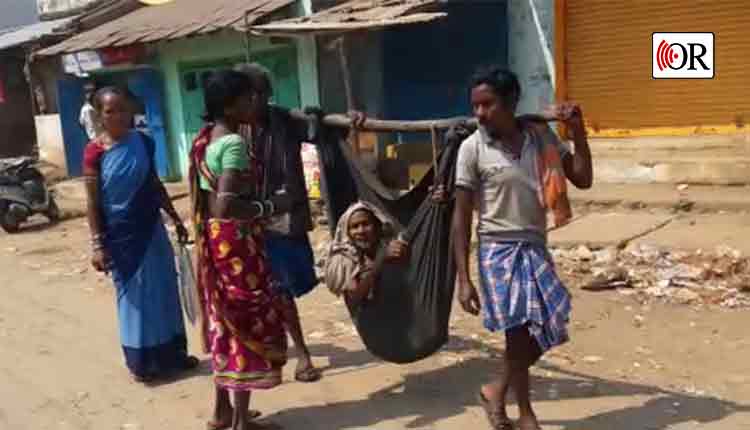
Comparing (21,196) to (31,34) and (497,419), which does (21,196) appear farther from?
(497,419)

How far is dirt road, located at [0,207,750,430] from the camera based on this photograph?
12.9 feet

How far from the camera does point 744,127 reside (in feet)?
29.0

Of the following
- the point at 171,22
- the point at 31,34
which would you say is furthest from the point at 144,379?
the point at 31,34

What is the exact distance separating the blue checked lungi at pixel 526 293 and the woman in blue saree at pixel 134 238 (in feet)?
6.37

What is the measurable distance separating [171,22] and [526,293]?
414 inches

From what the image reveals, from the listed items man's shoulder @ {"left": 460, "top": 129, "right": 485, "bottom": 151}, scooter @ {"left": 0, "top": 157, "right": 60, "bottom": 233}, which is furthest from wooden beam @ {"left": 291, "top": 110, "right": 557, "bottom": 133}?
scooter @ {"left": 0, "top": 157, "right": 60, "bottom": 233}

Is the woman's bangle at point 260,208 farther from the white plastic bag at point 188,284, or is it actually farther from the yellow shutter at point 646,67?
the yellow shutter at point 646,67

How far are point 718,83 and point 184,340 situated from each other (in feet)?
21.8

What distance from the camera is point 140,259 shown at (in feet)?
15.2

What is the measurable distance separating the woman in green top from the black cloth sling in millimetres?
546

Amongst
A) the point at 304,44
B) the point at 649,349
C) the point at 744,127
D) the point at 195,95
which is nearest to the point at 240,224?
the point at 649,349

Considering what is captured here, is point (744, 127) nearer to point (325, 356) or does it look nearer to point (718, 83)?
point (718, 83)

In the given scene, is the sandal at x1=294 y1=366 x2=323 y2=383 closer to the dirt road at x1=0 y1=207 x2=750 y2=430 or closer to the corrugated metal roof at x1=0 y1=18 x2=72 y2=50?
the dirt road at x1=0 y1=207 x2=750 y2=430

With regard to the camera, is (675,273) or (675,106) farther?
(675,106)
